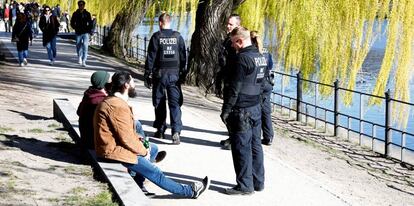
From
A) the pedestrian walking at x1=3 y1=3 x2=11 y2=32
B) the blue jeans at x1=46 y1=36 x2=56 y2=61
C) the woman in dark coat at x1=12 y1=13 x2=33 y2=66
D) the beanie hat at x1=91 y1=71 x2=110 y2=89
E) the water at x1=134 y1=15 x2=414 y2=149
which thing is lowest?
the water at x1=134 y1=15 x2=414 y2=149

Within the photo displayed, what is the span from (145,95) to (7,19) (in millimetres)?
20263

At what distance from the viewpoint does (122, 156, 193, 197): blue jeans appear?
716cm

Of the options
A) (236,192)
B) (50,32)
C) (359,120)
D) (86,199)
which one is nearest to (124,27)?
(50,32)

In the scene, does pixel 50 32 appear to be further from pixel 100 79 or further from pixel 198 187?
pixel 198 187

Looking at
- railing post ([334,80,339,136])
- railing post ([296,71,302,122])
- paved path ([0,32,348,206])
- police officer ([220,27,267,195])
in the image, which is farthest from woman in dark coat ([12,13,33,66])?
police officer ([220,27,267,195])

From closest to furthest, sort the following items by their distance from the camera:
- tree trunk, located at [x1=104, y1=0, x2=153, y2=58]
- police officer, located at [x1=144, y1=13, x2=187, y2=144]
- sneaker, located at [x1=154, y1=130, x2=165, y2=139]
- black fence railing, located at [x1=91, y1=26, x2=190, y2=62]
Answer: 1. police officer, located at [x1=144, y1=13, x2=187, y2=144]
2. sneaker, located at [x1=154, y1=130, x2=165, y2=139]
3. tree trunk, located at [x1=104, y1=0, x2=153, y2=58]
4. black fence railing, located at [x1=91, y1=26, x2=190, y2=62]

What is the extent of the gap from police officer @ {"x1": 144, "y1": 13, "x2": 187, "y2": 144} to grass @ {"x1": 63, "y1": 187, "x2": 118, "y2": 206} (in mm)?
2975

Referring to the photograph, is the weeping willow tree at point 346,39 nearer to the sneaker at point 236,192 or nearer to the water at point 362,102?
the water at point 362,102

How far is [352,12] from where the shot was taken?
1504cm

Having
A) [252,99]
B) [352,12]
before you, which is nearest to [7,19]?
[352,12]

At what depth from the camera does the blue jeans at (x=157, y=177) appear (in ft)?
23.5

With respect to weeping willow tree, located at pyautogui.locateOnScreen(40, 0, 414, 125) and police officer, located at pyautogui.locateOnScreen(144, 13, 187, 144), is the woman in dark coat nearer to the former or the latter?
weeping willow tree, located at pyautogui.locateOnScreen(40, 0, 414, 125)

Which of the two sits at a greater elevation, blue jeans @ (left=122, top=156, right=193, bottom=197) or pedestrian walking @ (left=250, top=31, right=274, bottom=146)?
pedestrian walking @ (left=250, top=31, right=274, bottom=146)

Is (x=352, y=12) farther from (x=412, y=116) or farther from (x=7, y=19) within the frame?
(x=7, y=19)
